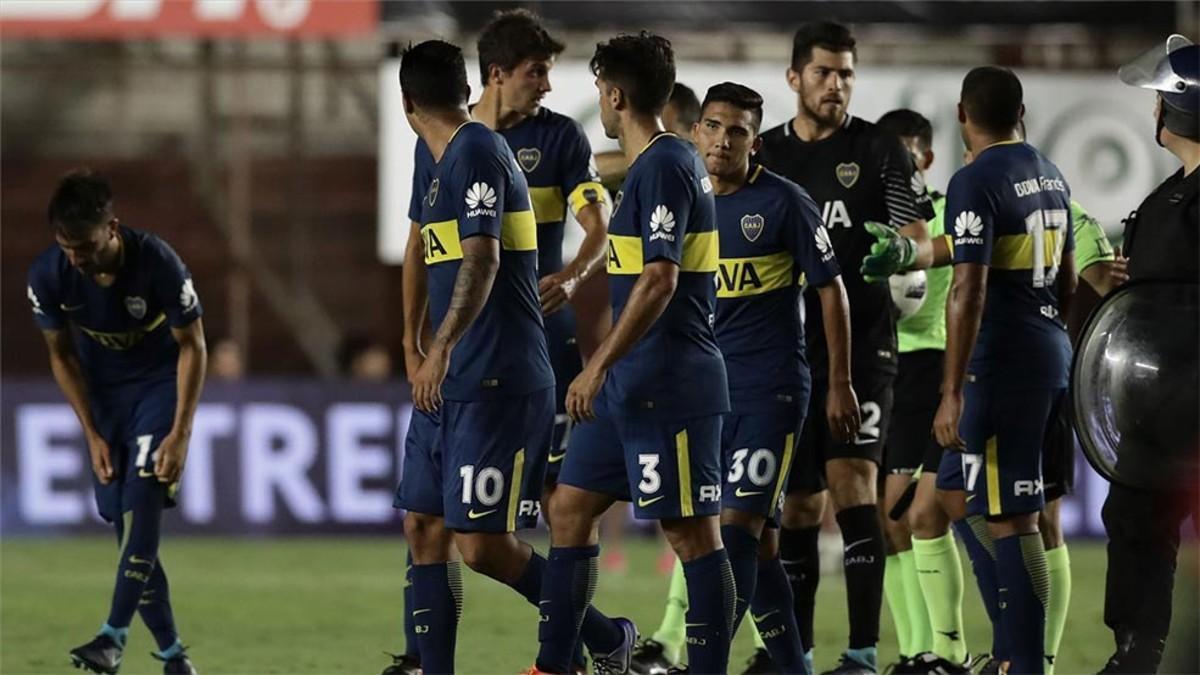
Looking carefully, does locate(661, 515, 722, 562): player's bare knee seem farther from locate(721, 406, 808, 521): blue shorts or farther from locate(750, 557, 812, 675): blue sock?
locate(750, 557, 812, 675): blue sock

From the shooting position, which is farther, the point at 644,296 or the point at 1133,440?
the point at 644,296

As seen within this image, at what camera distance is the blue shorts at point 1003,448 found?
699 cm

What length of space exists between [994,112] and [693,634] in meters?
2.13

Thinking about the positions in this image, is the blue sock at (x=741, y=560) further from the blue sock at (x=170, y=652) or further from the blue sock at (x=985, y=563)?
the blue sock at (x=170, y=652)

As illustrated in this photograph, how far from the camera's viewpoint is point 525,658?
8.48 metres

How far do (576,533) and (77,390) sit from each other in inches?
94.8

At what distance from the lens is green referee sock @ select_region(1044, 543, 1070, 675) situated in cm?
752

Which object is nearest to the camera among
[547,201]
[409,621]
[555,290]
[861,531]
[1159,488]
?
[1159,488]

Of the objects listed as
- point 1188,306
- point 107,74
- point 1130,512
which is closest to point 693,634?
point 1130,512

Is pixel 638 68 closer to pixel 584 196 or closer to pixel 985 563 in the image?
pixel 584 196

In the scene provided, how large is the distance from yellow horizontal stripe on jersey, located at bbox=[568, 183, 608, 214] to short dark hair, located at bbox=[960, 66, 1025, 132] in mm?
1445

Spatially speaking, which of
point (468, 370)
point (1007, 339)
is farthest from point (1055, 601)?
point (468, 370)

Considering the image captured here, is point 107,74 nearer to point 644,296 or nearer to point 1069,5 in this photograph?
point 1069,5

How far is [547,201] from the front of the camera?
25.4 feet
